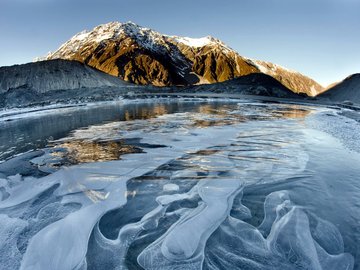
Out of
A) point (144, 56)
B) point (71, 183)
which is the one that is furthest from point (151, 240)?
point (144, 56)

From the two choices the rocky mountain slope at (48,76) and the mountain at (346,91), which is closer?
the mountain at (346,91)

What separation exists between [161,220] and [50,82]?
52.2m

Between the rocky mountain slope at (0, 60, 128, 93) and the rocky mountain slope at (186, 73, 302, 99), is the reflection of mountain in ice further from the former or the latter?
the rocky mountain slope at (0, 60, 128, 93)

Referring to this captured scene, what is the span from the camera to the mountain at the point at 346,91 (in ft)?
105

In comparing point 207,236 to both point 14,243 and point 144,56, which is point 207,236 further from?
point 144,56

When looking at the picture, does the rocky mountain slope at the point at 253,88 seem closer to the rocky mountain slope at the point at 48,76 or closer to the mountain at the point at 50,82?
the mountain at the point at 50,82

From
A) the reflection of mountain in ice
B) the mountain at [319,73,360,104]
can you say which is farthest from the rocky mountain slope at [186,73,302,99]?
the reflection of mountain in ice

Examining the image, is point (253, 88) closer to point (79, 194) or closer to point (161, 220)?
point (79, 194)

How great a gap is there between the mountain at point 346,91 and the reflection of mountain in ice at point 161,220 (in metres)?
31.7

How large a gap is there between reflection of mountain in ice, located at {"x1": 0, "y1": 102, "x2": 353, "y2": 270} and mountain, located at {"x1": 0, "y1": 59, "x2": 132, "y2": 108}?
33949mm

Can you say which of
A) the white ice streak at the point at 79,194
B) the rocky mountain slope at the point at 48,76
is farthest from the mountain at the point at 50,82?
the white ice streak at the point at 79,194

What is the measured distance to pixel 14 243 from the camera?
316cm

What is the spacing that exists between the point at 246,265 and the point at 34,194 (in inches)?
148

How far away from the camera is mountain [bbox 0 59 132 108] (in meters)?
40.1
